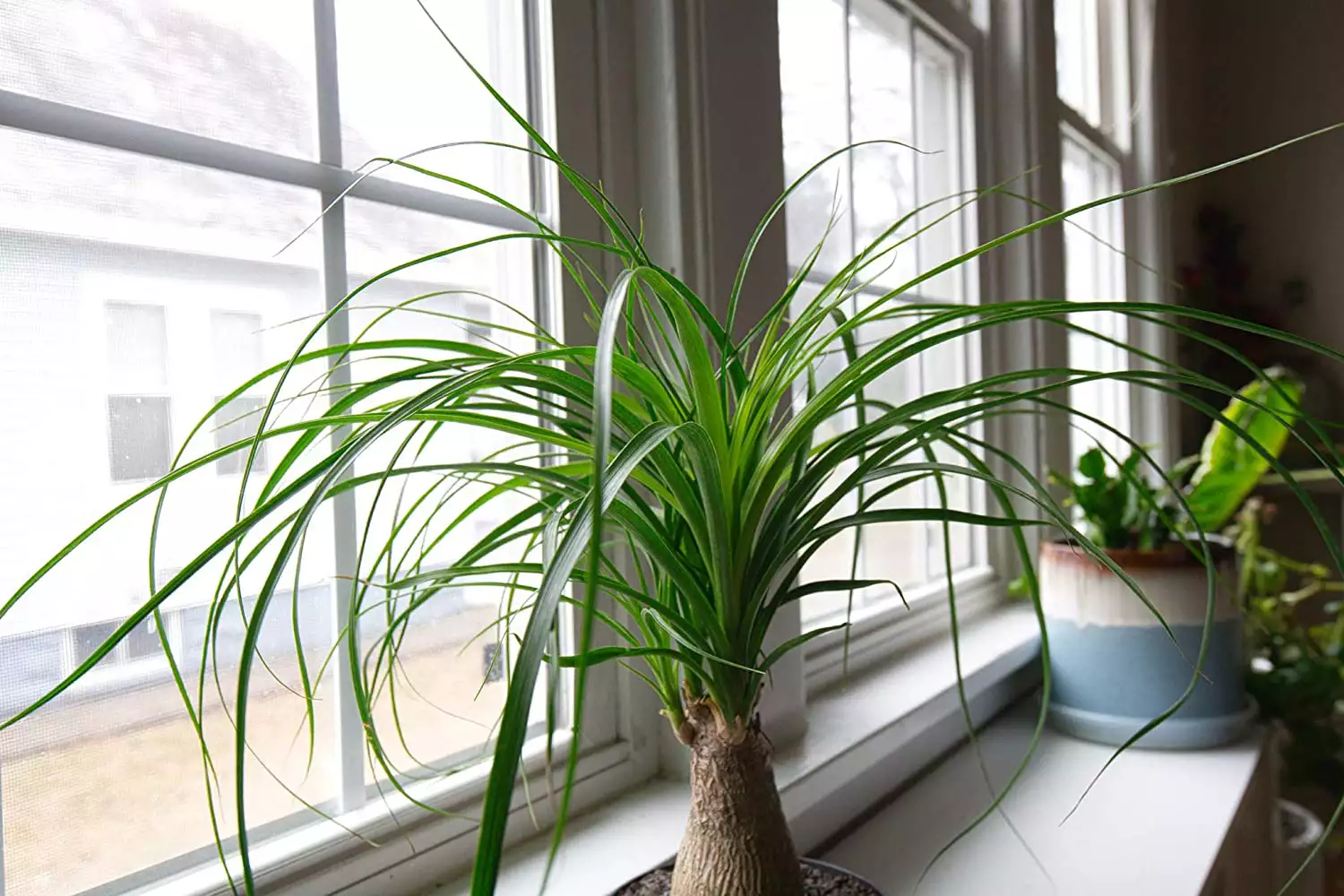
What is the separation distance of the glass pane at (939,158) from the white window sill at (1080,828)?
0.76 metres

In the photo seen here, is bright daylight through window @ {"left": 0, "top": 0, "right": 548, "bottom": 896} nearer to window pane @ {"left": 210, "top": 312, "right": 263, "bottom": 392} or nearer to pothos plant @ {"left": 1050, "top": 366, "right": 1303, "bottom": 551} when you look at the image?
window pane @ {"left": 210, "top": 312, "right": 263, "bottom": 392}

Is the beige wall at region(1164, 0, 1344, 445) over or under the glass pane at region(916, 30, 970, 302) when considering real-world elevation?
over

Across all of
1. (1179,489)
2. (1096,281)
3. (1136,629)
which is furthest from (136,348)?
(1096,281)

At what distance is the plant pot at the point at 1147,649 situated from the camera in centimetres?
104

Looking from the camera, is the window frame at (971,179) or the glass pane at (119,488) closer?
the glass pane at (119,488)

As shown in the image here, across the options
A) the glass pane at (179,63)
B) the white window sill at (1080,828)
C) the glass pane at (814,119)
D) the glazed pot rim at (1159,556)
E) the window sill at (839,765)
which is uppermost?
the glass pane at (814,119)

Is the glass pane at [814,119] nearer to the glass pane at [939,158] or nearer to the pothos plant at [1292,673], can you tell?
the glass pane at [939,158]

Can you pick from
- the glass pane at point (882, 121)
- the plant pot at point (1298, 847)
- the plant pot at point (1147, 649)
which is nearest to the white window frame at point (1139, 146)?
the plant pot at point (1298, 847)

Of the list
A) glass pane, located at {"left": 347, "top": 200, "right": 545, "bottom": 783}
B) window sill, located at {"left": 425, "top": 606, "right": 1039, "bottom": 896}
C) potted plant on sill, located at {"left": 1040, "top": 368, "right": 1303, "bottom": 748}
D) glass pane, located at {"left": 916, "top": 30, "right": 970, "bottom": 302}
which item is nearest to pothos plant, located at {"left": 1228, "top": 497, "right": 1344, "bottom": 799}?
potted plant on sill, located at {"left": 1040, "top": 368, "right": 1303, "bottom": 748}

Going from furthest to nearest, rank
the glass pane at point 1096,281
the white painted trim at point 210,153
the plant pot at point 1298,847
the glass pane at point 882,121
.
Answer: the glass pane at point 1096,281 → the plant pot at point 1298,847 → the glass pane at point 882,121 → the white painted trim at point 210,153

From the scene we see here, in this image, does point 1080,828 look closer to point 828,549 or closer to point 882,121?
point 828,549

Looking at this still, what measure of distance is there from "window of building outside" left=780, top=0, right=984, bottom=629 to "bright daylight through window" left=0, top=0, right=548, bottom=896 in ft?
1.67

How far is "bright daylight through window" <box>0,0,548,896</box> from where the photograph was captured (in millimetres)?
499

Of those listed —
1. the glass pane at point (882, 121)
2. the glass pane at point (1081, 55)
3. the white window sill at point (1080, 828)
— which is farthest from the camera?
the glass pane at point (1081, 55)
